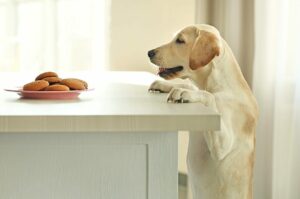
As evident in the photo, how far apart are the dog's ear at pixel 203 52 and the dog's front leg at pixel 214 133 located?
0.11 metres

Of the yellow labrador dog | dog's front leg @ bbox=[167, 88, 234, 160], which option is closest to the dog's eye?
the yellow labrador dog

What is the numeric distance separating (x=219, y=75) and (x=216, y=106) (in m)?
0.14

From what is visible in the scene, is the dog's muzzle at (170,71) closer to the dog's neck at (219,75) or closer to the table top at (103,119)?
the dog's neck at (219,75)

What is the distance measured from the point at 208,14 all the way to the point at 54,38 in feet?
3.13

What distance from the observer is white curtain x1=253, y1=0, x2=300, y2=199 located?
2.49 meters

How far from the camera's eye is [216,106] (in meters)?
1.39

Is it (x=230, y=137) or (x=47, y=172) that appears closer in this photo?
(x=47, y=172)

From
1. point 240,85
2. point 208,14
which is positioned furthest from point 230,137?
point 208,14

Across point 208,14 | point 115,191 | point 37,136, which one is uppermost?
point 208,14

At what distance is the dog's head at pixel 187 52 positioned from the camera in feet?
4.71

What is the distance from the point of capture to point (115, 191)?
1.06 m

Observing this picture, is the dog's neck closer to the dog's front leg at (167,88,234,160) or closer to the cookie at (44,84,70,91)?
the dog's front leg at (167,88,234,160)

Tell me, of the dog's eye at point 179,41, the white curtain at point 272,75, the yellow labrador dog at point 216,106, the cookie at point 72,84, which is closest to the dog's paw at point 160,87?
the yellow labrador dog at point 216,106

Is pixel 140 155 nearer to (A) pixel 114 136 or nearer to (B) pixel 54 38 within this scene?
(A) pixel 114 136
